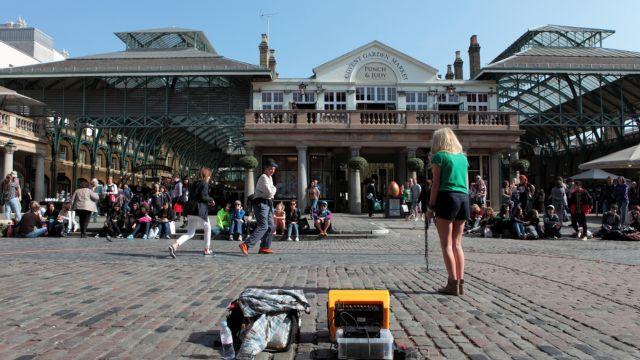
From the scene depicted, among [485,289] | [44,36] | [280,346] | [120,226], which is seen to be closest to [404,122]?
[120,226]

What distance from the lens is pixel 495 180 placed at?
26781mm

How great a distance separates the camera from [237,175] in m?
45.8

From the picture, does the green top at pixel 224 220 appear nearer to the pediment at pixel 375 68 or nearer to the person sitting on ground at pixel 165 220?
the person sitting on ground at pixel 165 220

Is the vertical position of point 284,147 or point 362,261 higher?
point 284,147

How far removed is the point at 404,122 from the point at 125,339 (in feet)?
77.9

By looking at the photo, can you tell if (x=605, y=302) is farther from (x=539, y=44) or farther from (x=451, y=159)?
(x=539, y=44)

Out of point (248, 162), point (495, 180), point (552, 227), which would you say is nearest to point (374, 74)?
point (495, 180)

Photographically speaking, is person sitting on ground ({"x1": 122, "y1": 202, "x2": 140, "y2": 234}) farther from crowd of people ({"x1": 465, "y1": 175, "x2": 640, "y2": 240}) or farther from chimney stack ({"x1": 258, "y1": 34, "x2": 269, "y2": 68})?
chimney stack ({"x1": 258, "y1": 34, "x2": 269, "y2": 68})

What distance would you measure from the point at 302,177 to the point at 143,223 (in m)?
11.4

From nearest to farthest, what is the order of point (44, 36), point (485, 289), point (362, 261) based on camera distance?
point (485, 289) < point (362, 261) < point (44, 36)

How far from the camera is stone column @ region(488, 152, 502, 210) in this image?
1047 inches

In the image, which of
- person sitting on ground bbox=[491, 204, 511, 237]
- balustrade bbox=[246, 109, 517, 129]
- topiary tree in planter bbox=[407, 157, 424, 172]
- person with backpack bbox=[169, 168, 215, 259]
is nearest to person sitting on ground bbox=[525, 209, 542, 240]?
person sitting on ground bbox=[491, 204, 511, 237]

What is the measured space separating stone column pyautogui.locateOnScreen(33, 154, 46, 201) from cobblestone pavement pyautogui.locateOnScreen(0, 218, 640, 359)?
23.7 m

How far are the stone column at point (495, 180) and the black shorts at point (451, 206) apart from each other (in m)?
22.2
